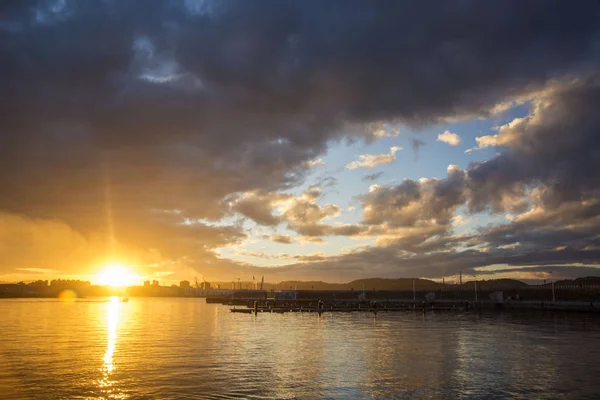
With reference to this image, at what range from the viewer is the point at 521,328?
313 feet

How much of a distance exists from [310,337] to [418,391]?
4322 cm

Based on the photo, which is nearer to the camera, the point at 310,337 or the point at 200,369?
the point at 200,369

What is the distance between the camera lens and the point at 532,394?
127 ft

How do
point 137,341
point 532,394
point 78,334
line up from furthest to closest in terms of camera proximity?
point 78,334 → point 137,341 → point 532,394

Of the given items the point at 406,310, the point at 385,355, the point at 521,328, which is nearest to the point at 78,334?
the point at 385,355

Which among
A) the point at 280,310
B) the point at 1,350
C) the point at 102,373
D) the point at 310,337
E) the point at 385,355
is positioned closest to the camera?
the point at 102,373

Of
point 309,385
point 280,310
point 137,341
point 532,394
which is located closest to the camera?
point 532,394

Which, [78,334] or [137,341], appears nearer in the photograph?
[137,341]

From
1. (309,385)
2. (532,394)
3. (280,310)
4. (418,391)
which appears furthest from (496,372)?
(280,310)

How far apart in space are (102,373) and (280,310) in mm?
124125

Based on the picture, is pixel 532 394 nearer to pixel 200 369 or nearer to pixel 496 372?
pixel 496 372

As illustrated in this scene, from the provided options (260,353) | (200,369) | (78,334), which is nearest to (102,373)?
(200,369)

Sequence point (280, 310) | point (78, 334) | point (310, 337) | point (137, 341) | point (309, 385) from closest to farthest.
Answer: point (309, 385), point (137, 341), point (310, 337), point (78, 334), point (280, 310)

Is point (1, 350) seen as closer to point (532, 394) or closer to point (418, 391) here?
point (418, 391)
